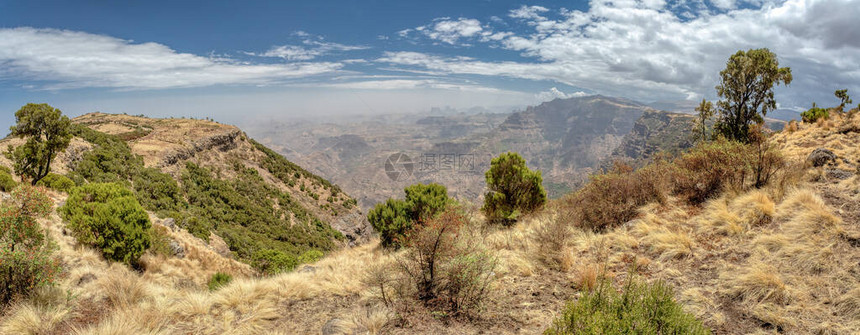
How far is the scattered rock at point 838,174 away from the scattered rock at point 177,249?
23149 millimetres

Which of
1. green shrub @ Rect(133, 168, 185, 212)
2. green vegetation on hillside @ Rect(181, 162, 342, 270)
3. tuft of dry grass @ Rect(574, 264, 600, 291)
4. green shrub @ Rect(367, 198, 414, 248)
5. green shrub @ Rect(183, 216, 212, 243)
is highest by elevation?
tuft of dry grass @ Rect(574, 264, 600, 291)

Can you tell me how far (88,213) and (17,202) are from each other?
15.8 ft

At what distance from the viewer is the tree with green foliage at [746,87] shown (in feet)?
65.0

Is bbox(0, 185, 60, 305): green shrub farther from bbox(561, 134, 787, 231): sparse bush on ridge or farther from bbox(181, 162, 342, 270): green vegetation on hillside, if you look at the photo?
bbox(181, 162, 342, 270): green vegetation on hillside

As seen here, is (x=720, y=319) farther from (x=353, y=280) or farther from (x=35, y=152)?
(x=35, y=152)

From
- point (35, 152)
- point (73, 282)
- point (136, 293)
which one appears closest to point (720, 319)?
point (136, 293)

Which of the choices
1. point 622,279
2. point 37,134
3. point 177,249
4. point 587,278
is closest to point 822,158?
point 622,279

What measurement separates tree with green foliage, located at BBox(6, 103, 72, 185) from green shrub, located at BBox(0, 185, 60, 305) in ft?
41.9

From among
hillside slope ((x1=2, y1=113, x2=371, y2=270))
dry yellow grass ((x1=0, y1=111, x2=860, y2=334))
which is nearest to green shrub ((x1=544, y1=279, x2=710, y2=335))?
dry yellow grass ((x1=0, y1=111, x2=860, y2=334))

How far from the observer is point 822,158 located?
8.99m

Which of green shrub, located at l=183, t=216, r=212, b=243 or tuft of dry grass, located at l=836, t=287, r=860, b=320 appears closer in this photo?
tuft of dry grass, located at l=836, t=287, r=860, b=320

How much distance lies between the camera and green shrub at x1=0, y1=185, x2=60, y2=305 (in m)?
6.00

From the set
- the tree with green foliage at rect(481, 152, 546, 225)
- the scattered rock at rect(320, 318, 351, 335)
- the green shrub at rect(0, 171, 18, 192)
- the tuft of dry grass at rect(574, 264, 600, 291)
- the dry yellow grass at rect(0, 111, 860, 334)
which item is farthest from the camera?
the green shrub at rect(0, 171, 18, 192)

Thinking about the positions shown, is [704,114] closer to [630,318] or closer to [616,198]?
[616,198]
